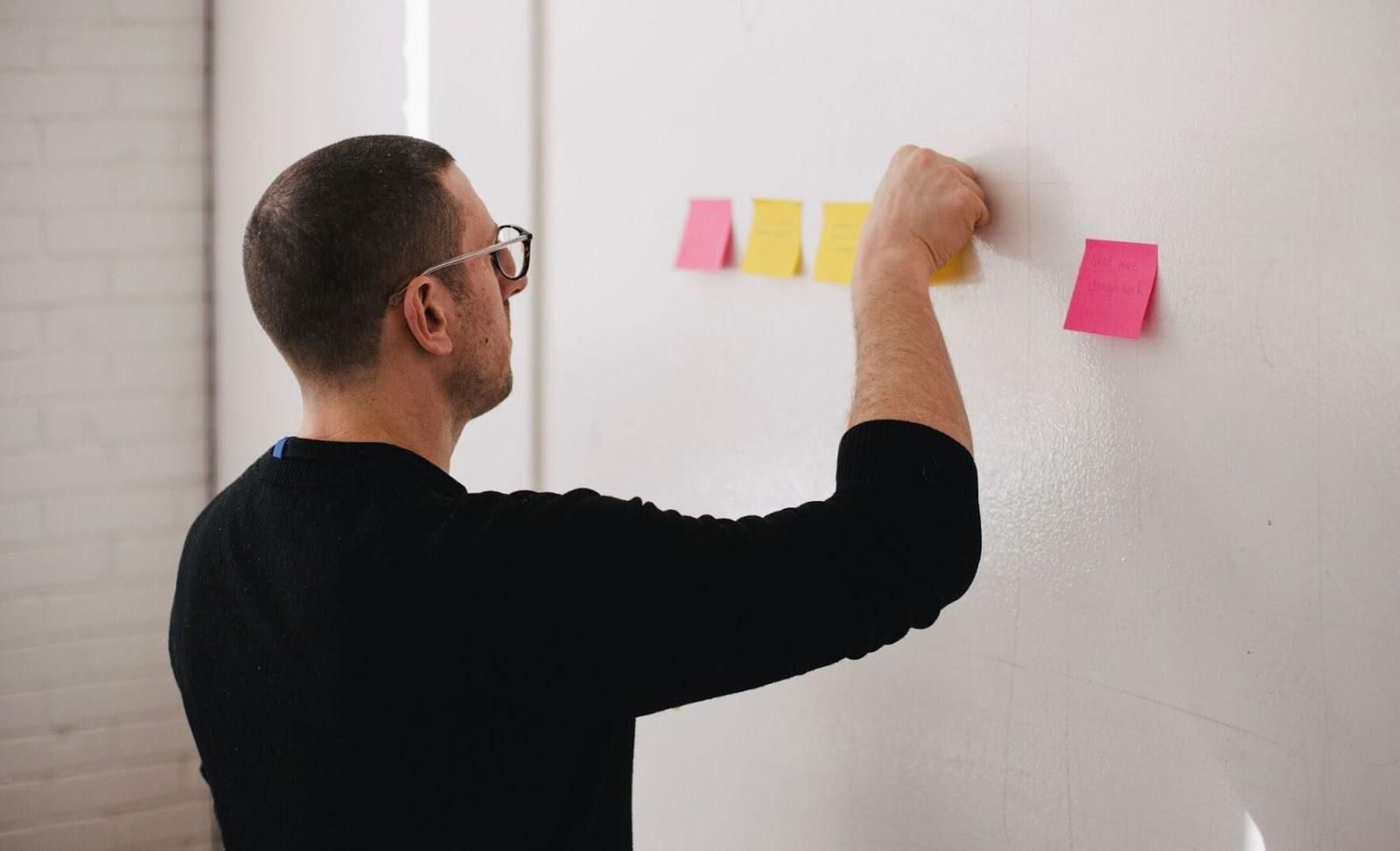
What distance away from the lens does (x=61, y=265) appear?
9.36ft

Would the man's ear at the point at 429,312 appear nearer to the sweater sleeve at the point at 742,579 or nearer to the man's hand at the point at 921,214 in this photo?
the sweater sleeve at the point at 742,579

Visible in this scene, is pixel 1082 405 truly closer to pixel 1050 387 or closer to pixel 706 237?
pixel 1050 387

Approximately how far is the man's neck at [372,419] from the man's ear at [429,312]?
2.3 inches

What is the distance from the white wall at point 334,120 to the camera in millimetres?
2002

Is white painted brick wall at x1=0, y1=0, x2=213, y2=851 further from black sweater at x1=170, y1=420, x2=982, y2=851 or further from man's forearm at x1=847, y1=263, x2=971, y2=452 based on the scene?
man's forearm at x1=847, y1=263, x2=971, y2=452

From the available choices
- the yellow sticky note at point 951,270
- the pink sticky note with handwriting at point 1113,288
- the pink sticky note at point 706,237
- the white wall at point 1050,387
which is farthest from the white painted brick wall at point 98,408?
the pink sticky note with handwriting at point 1113,288

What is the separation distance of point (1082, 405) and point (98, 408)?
7.95 feet

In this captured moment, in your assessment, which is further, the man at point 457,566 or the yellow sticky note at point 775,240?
the yellow sticky note at point 775,240

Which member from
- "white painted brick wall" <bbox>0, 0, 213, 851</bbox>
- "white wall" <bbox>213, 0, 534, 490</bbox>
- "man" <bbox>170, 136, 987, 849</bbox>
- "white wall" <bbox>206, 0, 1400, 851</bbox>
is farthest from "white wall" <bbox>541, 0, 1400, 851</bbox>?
"white painted brick wall" <bbox>0, 0, 213, 851</bbox>

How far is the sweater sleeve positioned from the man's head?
10.1 inches

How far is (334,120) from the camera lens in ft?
8.07

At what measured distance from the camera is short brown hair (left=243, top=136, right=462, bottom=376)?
3.91ft

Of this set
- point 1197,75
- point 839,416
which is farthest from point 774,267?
point 1197,75

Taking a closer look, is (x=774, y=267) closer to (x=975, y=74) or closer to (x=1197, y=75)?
(x=975, y=74)
